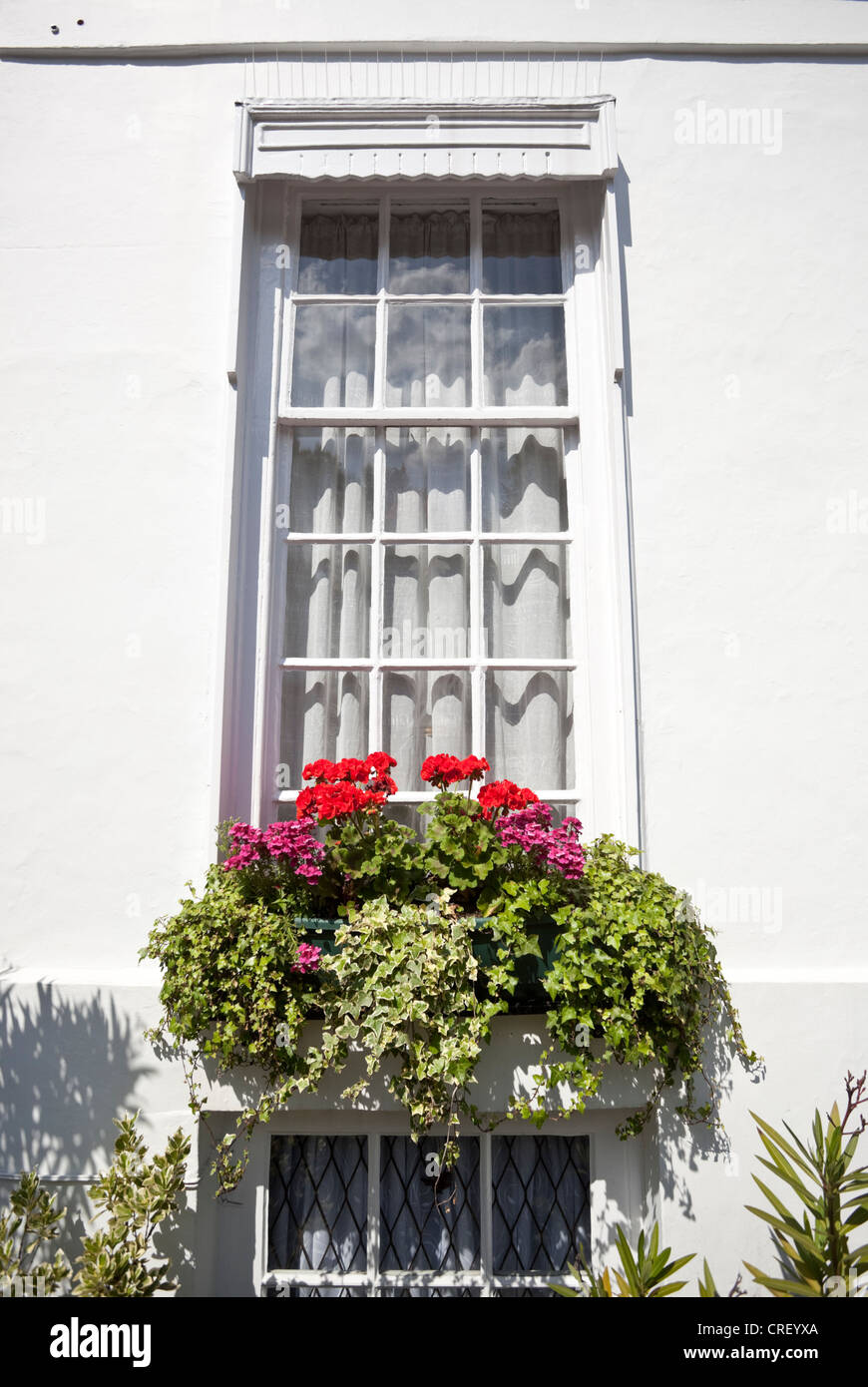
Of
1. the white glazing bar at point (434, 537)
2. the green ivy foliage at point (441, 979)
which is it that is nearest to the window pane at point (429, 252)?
the white glazing bar at point (434, 537)

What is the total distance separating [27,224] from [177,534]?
4.20 ft

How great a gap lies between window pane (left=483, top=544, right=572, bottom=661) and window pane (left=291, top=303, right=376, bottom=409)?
77cm

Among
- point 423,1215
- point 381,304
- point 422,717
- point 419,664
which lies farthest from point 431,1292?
point 381,304

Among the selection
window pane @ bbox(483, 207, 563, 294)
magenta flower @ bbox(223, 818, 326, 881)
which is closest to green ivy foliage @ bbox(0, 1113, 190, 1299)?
magenta flower @ bbox(223, 818, 326, 881)

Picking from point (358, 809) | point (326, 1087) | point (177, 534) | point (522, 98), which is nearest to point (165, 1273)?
point (326, 1087)

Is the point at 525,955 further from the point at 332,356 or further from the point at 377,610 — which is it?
the point at 332,356

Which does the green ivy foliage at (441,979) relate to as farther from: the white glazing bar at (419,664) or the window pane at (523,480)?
the window pane at (523,480)

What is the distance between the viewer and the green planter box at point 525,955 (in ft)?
8.22

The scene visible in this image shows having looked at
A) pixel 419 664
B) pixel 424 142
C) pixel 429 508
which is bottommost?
pixel 419 664

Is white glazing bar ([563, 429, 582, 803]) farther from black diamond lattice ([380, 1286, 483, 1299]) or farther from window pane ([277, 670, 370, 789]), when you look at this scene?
black diamond lattice ([380, 1286, 483, 1299])

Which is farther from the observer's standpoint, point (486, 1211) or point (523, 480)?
point (523, 480)

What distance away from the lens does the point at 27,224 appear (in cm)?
319

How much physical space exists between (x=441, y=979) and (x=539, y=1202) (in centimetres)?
92

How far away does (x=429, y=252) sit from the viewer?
11.0 feet
